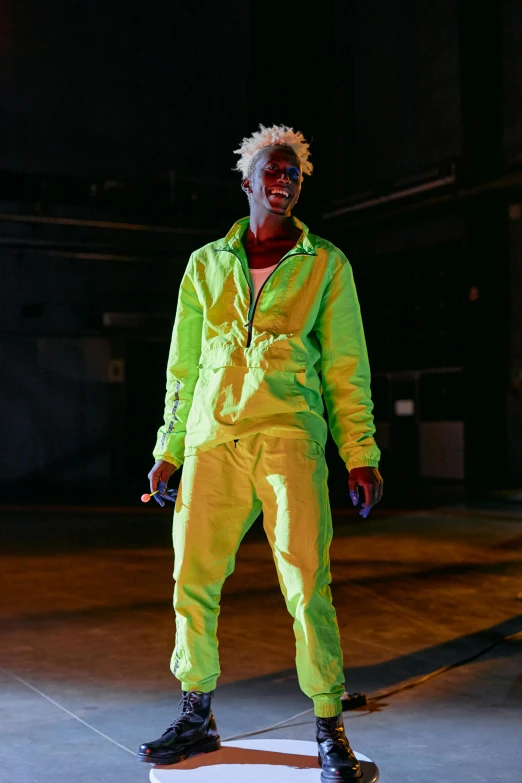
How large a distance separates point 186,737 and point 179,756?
2.2 inches

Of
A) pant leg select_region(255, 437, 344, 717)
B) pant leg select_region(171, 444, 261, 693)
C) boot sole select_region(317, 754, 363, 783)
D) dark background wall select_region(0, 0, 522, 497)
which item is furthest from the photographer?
dark background wall select_region(0, 0, 522, 497)

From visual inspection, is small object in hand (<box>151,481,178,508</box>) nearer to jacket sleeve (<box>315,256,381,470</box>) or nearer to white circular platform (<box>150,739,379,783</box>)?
jacket sleeve (<box>315,256,381,470</box>)

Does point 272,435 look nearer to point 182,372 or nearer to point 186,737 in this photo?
point 182,372

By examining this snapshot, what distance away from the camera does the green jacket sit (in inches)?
115

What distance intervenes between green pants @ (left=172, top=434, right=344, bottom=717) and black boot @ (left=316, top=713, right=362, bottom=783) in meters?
0.04

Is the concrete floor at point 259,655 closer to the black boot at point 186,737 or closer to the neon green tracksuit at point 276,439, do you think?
the black boot at point 186,737

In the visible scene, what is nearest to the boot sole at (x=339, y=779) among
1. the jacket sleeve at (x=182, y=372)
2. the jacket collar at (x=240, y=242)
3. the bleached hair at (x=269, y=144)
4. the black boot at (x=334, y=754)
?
the black boot at (x=334, y=754)

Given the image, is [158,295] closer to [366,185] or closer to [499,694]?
[366,185]

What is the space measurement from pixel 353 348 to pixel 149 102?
15115mm

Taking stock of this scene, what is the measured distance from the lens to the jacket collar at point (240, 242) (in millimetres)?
2977

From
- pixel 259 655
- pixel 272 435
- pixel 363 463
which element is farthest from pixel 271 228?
pixel 259 655

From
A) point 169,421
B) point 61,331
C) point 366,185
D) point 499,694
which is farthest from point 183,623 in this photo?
point 366,185

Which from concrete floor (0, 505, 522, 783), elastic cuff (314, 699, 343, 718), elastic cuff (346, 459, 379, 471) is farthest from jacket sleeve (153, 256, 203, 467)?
concrete floor (0, 505, 522, 783)

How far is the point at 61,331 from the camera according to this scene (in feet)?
53.8
